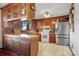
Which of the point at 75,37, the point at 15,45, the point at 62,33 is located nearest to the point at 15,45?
the point at 15,45

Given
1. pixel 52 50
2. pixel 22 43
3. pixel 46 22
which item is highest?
pixel 46 22

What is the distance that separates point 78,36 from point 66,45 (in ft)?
0.78

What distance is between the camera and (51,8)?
2.03 m

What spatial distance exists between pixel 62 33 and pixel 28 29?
21.1 inches

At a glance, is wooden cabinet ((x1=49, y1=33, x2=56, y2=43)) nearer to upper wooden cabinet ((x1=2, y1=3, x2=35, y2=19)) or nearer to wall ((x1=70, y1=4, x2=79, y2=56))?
wall ((x1=70, y1=4, x2=79, y2=56))

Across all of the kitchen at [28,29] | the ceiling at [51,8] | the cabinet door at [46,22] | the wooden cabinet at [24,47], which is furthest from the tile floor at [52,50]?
the ceiling at [51,8]

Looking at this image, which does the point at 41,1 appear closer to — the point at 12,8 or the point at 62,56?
the point at 12,8

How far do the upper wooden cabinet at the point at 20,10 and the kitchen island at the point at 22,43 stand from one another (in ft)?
1.04

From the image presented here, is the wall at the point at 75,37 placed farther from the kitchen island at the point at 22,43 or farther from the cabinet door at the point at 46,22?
the kitchen island at the point at 22,43

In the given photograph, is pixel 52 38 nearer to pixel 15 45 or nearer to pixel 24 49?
pixel 24 49

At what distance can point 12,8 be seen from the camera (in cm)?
205

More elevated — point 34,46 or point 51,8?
point 51,8

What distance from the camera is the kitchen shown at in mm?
2035

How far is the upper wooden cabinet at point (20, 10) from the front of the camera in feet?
6.69
